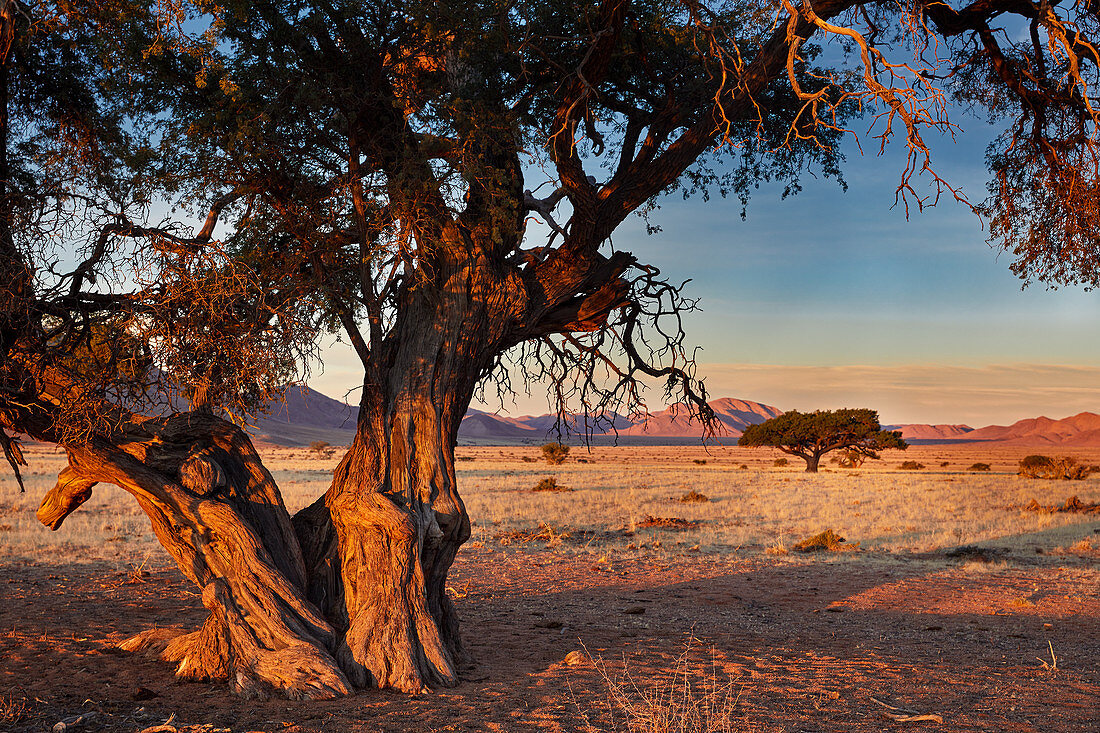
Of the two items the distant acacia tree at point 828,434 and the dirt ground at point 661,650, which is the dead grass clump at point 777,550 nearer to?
the dirt ground at point 661,650

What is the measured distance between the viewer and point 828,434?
5347 centimetres

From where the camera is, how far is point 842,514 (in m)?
25.7

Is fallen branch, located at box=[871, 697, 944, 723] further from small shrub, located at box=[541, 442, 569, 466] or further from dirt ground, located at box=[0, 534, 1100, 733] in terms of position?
small shrub, located at box=[541, 442, 569, 466]

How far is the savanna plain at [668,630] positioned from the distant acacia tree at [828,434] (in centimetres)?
2927

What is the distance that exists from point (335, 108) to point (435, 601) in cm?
503

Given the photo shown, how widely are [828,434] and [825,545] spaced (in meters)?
37.3

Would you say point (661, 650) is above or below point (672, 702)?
below

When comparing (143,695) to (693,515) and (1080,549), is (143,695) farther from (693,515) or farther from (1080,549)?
(693,515)

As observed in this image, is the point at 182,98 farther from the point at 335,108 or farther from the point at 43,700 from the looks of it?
the point at 43,700

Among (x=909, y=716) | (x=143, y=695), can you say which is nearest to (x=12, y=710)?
(x=143, y=695)

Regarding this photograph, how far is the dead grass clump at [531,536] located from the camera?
18.2 metres

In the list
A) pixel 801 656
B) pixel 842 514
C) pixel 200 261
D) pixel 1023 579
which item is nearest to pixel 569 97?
pixel 200 261

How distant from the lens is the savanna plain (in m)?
6.04

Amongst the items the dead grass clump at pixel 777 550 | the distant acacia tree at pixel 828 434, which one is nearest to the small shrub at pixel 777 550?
the dead grass clump at pixel 777 550
